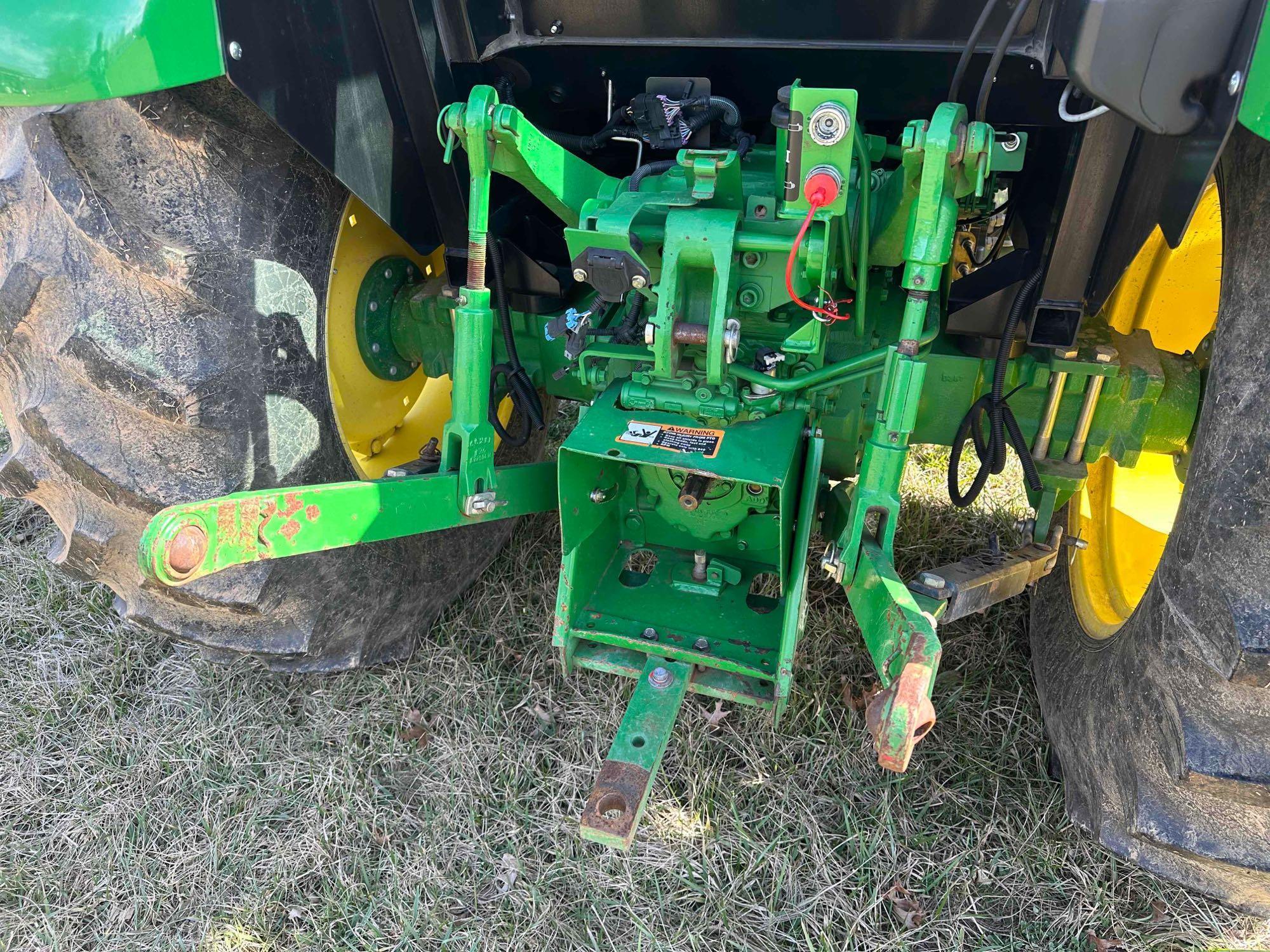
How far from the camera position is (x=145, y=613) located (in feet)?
6.00

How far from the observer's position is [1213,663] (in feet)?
4.38

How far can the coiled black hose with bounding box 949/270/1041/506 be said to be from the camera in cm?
169

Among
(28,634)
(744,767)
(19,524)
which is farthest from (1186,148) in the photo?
(19,524)

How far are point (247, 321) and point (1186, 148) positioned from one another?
1.57 meters

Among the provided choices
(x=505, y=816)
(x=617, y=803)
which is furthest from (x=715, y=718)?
(x=617, y=803)

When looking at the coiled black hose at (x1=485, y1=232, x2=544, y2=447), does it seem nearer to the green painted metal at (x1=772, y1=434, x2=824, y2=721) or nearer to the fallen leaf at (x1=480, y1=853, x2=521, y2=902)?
the green painted metal at (x1=772, y1=434, x2=824, y2=721)

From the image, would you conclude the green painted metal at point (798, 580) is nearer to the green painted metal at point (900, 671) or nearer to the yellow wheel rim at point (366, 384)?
the green painted metal at point (900, 671)

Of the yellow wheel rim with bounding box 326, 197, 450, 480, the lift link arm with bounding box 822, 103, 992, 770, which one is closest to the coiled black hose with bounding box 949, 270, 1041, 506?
the lift link arm with bounding box 822, 103, 992, 770

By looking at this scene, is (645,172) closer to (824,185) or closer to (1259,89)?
(824,185)

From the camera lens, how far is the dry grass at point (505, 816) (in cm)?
187

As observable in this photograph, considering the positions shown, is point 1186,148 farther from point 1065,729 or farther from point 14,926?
point 14,926

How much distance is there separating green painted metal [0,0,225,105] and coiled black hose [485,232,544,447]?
68 cm

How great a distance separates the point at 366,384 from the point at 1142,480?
6.26 ft

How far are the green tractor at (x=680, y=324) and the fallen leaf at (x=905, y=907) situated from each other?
390 mm
